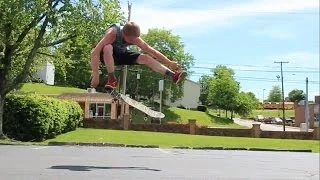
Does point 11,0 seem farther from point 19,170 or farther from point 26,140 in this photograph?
point 19,170

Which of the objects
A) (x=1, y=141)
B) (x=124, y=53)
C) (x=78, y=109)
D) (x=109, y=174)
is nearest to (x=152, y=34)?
(x=109, y=174)

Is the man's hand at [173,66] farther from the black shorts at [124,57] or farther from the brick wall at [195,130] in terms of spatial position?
the brick wall at [195,130]

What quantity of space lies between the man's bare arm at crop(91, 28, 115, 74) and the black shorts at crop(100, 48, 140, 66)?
0.05 m

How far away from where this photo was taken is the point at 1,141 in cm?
3183

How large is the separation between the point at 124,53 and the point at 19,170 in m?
9.98

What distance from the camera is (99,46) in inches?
195

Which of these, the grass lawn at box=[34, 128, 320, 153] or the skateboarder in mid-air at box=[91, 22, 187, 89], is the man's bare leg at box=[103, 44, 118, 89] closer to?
the skateboarder in mid-air at box=[91, 22, 187, 89]

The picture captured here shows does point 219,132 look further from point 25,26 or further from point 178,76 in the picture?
point 178,76

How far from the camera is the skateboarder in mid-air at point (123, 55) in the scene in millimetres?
4832

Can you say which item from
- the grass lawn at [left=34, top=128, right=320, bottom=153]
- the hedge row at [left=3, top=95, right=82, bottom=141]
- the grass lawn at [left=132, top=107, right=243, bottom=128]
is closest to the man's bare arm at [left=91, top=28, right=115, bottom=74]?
the hedge row at [left=3, top=95, right=82, bottom=141]

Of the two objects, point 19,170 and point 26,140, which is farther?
point 26,140

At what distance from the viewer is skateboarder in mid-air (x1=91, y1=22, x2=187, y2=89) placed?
4832 millimetres

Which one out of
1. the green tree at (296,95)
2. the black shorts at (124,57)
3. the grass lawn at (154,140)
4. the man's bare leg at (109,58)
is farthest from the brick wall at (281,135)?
the green tree at (296,95)

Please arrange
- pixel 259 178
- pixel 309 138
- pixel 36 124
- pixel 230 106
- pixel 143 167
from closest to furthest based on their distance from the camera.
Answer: pixel 259 178 < pixel 143 167 < pixel 36 124 < pixel 309 138 < pixel 230 106
